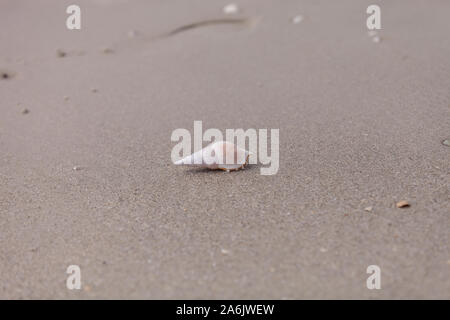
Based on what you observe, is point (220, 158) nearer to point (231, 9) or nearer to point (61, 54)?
point (61, 54)

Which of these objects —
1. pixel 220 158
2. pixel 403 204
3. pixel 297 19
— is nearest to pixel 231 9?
pixel 297 19

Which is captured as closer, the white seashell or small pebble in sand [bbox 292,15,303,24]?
the white seashell

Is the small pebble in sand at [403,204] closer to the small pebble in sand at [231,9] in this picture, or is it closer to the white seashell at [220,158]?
the white seashell at [220,158]

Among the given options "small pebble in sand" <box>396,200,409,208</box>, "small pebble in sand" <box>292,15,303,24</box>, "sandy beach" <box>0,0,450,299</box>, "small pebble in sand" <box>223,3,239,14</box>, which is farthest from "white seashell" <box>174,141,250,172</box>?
"small pebble in sand" <box>223,3,239,14</box>

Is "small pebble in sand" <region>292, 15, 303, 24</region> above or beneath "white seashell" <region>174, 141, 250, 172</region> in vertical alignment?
above

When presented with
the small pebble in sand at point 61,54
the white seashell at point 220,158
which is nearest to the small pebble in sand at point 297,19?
the small pebble in sand at point 61,54

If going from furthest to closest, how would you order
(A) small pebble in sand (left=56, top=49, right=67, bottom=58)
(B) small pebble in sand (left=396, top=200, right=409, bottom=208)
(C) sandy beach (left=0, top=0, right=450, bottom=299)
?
(A) small pebble in sand (left=56, top=49, right=67, bottom=58) < (B) small pebble in sand (left=396, top=200, right=409, bottom=208) < (C) sandy beach (left=0, top=0, right=450, bottom=299)

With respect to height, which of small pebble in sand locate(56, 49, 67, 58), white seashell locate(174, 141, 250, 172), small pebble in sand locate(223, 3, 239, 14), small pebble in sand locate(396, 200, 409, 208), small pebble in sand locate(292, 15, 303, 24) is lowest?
small pebble in sand locate(396, 200, 409, 208)

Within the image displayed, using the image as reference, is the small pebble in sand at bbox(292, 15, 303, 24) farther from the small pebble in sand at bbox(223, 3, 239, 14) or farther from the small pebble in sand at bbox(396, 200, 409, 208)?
the small pebble in sand at bbox(396, 200, 409, 208)
